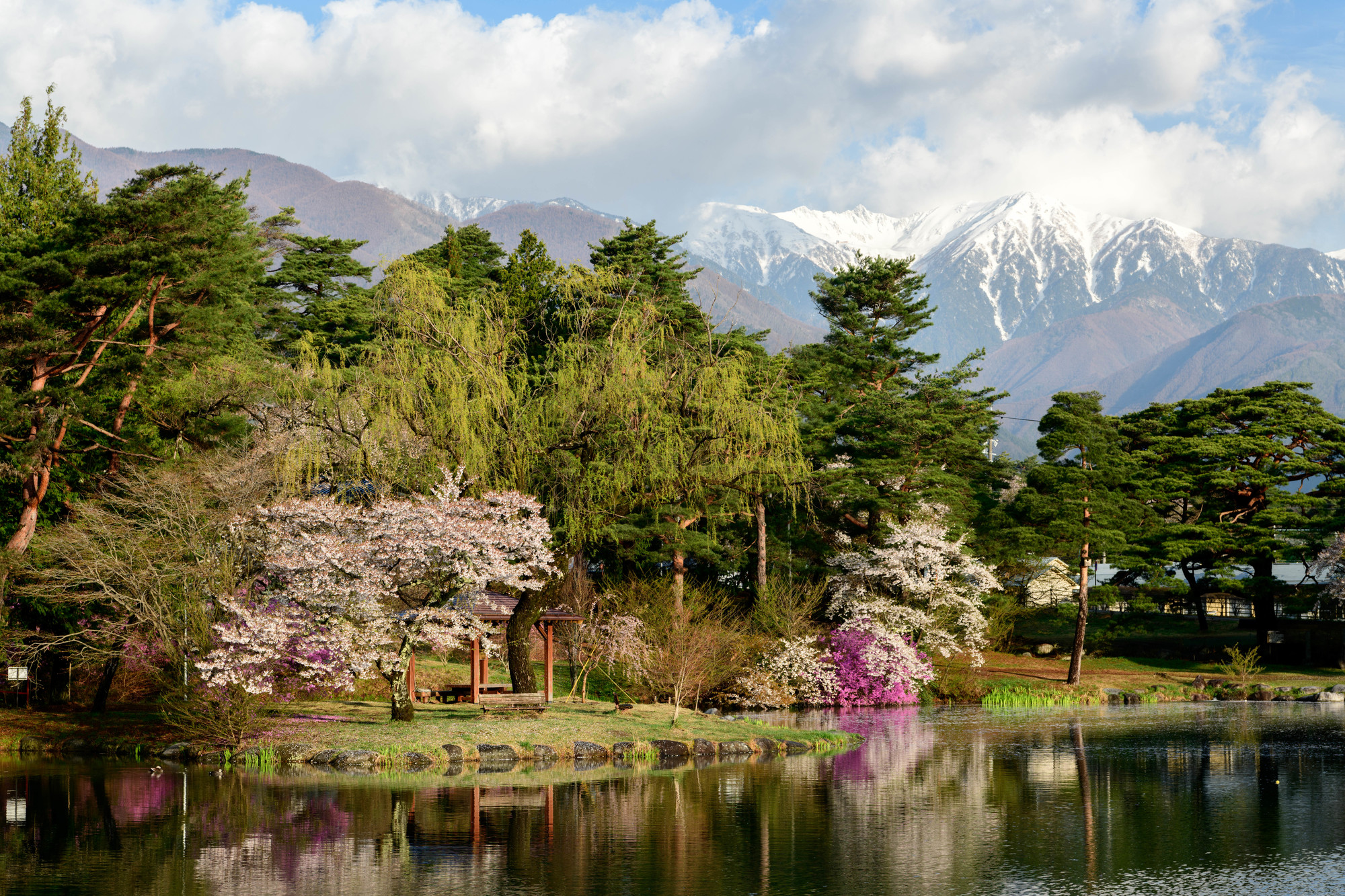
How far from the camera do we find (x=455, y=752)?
Answer: 23.2 m

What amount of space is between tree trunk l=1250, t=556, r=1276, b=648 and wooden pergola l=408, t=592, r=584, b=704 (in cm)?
3202

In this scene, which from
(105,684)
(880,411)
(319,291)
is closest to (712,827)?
(105,684)

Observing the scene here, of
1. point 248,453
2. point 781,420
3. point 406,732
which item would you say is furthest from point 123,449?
point 781,420

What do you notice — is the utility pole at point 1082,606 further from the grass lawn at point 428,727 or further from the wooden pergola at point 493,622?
the wooden pergola at point 493,622

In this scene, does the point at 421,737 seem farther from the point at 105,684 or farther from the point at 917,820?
the point at 917,820

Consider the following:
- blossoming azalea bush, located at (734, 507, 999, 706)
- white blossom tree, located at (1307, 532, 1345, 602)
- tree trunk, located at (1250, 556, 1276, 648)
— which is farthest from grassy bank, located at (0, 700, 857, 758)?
tree trunk, located at (1250, 556, 1276, 648)

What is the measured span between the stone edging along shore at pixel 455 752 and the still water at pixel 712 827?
938mm

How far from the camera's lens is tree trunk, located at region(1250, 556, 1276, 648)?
49.3 m


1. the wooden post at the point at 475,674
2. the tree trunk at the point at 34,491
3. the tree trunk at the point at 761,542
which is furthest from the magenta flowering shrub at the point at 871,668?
the tree trunk at the point at 34,491

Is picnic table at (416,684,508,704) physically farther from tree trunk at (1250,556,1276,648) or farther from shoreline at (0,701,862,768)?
tree trunk at (1250,556,1276,648)

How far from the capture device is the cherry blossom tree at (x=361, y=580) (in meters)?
23.3

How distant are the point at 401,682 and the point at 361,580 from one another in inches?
107

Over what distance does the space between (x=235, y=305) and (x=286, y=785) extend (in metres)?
17.0

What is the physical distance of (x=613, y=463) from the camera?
28.4 meters
